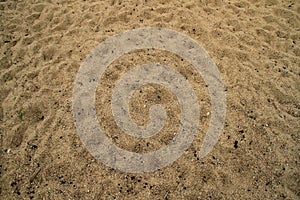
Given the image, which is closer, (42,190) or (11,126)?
(42,190)

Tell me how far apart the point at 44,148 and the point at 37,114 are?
615mm

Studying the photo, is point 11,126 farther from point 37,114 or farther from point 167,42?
point 167,42

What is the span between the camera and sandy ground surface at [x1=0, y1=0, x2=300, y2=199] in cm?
365

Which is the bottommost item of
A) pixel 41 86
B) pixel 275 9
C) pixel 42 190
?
pixel 42 190

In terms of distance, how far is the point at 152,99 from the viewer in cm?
446

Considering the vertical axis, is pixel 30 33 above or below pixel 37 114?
above

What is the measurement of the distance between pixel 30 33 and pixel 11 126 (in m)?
2.01

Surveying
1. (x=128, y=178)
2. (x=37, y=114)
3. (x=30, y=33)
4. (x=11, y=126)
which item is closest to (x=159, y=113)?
(x=128, y=178)

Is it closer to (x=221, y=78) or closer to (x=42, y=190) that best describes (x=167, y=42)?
(x=221, y=78)

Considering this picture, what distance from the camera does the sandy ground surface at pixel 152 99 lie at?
3.65m

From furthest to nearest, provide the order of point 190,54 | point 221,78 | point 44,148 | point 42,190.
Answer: point 190,54 < point 221,78 < point 44,148 < point 42,190

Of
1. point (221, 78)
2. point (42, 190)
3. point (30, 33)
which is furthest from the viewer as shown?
point (30, 33)

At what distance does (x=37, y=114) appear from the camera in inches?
170

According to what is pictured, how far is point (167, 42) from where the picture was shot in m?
5.09
